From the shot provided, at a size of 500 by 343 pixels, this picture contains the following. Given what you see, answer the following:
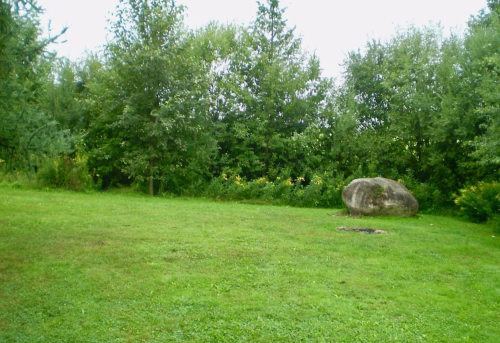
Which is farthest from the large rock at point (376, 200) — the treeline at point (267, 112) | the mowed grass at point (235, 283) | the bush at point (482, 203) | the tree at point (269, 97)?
the tree at point (269, 97)

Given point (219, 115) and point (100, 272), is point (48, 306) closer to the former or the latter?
point (100, 272)

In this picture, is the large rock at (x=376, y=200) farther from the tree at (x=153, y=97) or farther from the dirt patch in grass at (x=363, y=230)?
the tree at (x=153, y=97)

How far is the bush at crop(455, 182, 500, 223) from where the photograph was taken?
1359 cm

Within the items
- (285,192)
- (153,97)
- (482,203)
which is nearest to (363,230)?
(482,203)

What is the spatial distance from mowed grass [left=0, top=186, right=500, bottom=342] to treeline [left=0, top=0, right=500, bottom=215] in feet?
20.3

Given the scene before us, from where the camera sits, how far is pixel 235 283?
A: 20.5 feet

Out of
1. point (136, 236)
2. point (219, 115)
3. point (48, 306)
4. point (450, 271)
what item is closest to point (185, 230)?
point (136, 236)

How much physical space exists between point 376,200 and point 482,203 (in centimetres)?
324

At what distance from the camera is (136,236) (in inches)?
357

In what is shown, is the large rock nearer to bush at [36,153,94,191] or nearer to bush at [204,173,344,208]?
bush at [204,173,344,208]

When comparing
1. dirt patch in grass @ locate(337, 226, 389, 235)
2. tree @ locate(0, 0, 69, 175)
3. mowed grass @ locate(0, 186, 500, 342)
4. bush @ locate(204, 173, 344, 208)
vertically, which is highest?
tree @ locate(0, 0, 69, 175)

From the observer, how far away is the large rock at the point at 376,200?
1427 centimetres

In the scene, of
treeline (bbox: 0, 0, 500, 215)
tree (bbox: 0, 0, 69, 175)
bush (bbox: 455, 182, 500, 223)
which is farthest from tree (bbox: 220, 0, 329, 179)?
tree (bbox: 0, 0, 69, 175)

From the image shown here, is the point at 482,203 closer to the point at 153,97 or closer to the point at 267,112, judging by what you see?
the point at 267,112
